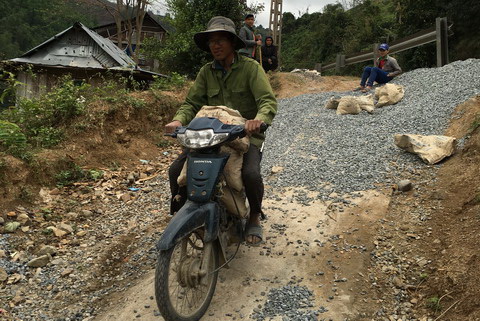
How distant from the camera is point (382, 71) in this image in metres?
10.7

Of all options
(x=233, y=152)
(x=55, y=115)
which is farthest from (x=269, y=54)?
(x=233, y=152)

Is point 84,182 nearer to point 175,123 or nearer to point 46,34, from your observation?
point 175,123

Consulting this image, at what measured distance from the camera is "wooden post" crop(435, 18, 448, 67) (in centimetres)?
1025

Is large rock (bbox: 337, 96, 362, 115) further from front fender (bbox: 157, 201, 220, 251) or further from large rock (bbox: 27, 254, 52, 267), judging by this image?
large rock (bbox: 27, 254, 52, 267)

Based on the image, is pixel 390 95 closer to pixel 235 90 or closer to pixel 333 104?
pixel 333 104

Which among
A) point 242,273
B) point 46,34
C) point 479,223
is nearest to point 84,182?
point 242,273

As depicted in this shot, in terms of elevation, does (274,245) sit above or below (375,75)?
below

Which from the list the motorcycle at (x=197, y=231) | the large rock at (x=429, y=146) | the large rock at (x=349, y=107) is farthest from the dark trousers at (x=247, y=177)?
the large rock at (x=349, y=107)

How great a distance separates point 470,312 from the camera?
267 centimetres

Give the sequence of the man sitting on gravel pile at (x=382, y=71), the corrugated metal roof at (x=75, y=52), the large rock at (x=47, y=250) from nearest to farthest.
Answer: the large rock at (x=47, y=250) → the man sitting on gravel pile at (x=382, y=71) → the corrugated metal roof at (x=75, y=52)

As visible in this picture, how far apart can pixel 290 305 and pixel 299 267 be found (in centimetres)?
57

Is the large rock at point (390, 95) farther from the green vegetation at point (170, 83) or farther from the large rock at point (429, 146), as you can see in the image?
the green vegetation at point (170, 83)

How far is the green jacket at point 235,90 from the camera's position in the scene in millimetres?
3512

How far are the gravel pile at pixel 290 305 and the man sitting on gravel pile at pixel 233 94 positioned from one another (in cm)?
60
